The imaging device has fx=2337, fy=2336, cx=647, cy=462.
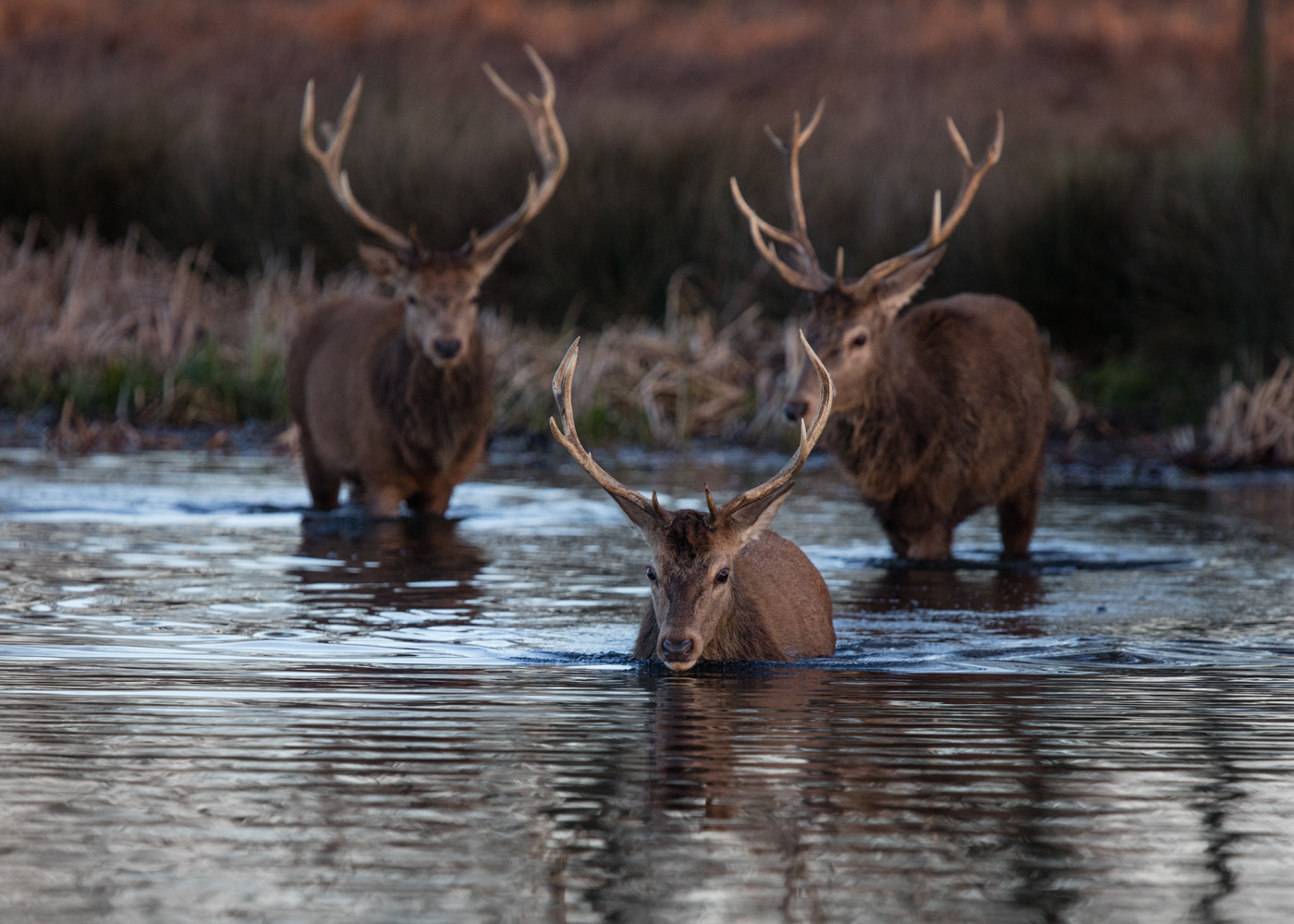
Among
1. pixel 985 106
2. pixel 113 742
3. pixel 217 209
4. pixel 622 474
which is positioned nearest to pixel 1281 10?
pixel 985 106

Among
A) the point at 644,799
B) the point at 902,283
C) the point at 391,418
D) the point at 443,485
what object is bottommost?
the point at 644,799

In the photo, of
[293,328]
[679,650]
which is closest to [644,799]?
[679,650]

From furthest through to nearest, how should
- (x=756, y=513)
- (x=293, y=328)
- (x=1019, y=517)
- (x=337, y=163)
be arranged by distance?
(x=293, y=328) < (x=337, y=163) < (x=1019, y=517) < (x=756, y=513)

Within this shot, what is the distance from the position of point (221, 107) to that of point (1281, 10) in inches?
827

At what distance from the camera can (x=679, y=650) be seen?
7.42 metres

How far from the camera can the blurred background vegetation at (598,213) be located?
60.2ft

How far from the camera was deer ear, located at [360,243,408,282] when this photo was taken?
12.6 metres

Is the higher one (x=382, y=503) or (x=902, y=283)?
(x=902, y=283)

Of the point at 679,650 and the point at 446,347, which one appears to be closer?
the point at 679,650

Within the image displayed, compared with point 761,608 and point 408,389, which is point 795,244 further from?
point 761,608

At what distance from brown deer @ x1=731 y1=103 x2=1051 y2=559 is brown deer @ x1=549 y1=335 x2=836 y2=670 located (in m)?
2.48

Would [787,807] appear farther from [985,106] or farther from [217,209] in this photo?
[985,106]

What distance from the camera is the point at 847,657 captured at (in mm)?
8461

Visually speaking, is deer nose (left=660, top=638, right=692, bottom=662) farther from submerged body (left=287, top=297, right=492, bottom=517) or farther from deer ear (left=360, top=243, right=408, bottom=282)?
deer ear (left=360, top=243, right=408, bottom=282)
